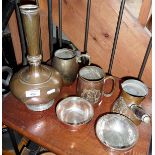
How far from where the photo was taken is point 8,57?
132cm

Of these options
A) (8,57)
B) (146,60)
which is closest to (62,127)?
(146,60)

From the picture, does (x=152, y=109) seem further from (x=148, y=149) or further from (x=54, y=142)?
(x=54, y=142)

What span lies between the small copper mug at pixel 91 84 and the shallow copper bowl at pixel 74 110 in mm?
30

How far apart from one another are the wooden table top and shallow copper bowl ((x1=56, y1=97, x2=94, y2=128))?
3 cm

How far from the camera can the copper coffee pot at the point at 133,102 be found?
0.71 m

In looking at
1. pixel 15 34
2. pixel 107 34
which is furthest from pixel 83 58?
pixel 15 34

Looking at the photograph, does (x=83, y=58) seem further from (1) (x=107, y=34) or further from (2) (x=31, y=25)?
(2) (x=31, y=25)

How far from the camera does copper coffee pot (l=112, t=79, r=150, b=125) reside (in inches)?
27.9

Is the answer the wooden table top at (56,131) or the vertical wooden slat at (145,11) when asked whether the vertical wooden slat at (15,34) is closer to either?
the wooden table top at (56,131)

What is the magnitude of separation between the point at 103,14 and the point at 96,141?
53cm

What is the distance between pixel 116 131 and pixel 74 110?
0.17 meters

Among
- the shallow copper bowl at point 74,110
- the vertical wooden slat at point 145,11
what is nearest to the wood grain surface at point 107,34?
the vertical wooden slat at point 145,11

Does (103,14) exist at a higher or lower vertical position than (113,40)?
higher

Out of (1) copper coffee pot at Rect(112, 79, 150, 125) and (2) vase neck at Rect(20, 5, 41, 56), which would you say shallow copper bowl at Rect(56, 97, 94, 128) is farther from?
(2) vase neck at Rect(20, 5, 41, 56)
